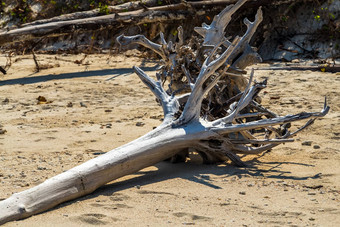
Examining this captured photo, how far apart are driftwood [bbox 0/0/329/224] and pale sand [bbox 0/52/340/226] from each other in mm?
109

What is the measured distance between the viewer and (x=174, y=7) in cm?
927

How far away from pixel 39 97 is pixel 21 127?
4.36ft

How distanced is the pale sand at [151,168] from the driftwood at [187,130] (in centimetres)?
11

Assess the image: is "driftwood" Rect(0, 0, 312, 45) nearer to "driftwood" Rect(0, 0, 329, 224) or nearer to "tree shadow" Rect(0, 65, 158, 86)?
"tree shadow" Rect(0, 65, 158, 86)

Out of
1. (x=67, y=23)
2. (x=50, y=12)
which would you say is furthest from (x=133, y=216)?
(x=50, y=12)

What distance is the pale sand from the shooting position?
3.29 meters

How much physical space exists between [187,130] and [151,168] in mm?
526

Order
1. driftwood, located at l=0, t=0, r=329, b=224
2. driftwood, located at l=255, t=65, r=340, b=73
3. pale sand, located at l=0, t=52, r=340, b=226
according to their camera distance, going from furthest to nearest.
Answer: driftwood, located at l=255, t=65, r=340, b=73 → driftwood, located at l=0, t=0, r=329, b=224 → pale sand, located at l=0, t=52, r=340, b=226

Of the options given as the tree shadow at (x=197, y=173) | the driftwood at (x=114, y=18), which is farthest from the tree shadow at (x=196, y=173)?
the driftwood at (x=114, y=18)

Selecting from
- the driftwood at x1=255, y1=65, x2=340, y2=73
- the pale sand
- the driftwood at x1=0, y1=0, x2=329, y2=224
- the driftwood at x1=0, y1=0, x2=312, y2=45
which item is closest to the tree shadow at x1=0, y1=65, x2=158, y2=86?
the pale sand

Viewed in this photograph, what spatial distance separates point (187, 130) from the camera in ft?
13.6

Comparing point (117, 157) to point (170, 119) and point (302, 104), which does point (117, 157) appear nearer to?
point (170, 119)

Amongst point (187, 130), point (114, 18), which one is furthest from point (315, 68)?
point (187, 130)

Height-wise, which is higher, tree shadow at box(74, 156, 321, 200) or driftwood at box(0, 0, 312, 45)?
driftwood at box(0, 0, 312, 45)
